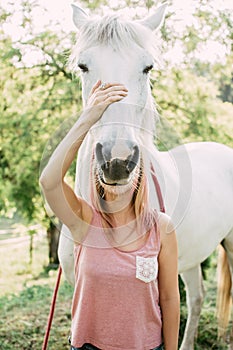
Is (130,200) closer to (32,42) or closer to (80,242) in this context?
(80,242)

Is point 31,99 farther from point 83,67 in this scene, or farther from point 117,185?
point 117,185

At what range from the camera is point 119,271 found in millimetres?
1580

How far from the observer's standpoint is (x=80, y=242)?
5.52 ft

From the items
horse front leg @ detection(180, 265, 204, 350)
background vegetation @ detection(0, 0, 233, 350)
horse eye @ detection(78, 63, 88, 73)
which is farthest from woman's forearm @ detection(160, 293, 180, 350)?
background vegetation @ detection(0, 0, 233, 350)

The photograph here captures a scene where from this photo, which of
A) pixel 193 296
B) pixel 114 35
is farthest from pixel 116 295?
pixel 193 296

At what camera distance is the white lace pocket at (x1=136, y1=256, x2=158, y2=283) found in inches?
62.4

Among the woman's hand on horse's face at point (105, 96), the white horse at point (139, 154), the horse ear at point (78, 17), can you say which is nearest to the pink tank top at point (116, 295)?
the white horse at point (139, 154)

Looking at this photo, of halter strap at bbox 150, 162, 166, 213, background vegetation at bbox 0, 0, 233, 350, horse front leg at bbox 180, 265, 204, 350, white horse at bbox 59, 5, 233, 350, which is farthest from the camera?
background vegetation at bbox 0, 0, 233, 350

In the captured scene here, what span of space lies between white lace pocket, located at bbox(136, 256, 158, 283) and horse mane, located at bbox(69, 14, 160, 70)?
100cm

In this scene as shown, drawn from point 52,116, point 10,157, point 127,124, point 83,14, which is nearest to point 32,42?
point 52,116

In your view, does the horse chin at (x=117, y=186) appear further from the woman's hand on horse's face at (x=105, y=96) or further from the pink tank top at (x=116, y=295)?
the woman's hand on horse's face at (x=105, y=96)

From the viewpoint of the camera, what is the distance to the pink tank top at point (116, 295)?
1.59 metres

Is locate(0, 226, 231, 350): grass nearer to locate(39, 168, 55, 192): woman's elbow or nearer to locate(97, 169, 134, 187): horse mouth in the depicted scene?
locate(97, 169, 134, 187): horse mouth

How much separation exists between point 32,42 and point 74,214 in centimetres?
397
